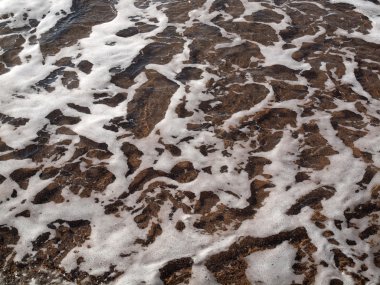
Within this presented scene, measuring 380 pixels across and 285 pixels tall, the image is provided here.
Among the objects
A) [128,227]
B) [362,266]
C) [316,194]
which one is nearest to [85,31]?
[128,227]

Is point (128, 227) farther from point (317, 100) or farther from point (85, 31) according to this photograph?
point (85, 31)

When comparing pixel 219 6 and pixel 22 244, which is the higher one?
pixel 219 6

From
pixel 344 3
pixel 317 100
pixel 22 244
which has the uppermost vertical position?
pixel 344 3

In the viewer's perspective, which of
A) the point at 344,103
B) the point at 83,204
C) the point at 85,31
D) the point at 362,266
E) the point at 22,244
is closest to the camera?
the point at 362,266

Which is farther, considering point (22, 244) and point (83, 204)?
point (83, 204)

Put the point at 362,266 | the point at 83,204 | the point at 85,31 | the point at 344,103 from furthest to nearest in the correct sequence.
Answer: the point at 85,31 < the point at 344,103 < the point at 83,204 < the point at 362,266

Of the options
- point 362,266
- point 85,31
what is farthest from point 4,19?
point 362,266
